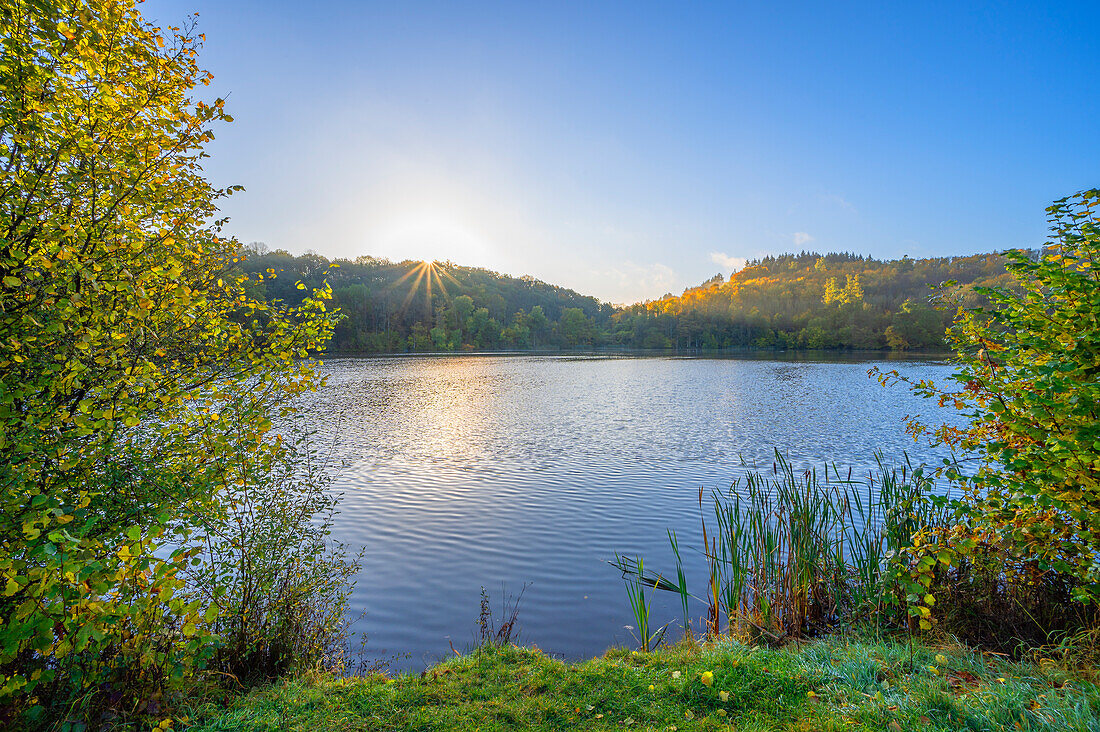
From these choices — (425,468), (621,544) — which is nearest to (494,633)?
(621,544)

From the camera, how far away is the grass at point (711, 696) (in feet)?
12.0

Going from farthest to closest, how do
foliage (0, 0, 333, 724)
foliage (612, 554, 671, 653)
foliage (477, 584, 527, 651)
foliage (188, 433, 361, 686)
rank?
foliage (477, 584, 527, 651), foliage (612, 554, 671, 653), foliage (188, 433, 361, 686), foliage (0, 0, 333, 724)

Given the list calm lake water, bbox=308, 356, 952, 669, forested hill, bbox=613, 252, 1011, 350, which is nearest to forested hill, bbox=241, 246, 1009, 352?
forested hill, bbox=613, 252, 1011, 350

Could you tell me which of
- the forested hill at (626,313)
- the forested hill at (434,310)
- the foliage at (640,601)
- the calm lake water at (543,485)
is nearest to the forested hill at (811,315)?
the forested hill at (626,313)

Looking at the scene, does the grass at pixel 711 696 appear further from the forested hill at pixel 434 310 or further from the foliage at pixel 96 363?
the forested hill at pixel 434 310

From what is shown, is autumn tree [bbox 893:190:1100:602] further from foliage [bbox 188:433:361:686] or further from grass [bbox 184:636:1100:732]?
foliage [bbox 188:433:361:686]

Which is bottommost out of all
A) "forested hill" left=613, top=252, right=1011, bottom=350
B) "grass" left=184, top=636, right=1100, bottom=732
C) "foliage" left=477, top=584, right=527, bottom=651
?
"foliage" left=477, top=584, right=527, bottom=651

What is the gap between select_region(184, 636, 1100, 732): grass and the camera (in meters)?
3.66

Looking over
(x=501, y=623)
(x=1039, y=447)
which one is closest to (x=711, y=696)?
(x=1039, y=447)

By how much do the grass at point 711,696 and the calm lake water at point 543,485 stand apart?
179cm

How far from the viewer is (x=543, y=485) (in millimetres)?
14336

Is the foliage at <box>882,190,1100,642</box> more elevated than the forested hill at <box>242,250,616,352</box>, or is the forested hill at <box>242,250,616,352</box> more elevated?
the forested hill at <box>242,250,616,352</box>

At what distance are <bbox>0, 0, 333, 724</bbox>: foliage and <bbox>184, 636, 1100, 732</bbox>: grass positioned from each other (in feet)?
4.02

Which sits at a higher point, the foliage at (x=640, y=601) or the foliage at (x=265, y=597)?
the foliage at (x=265, y=597)
